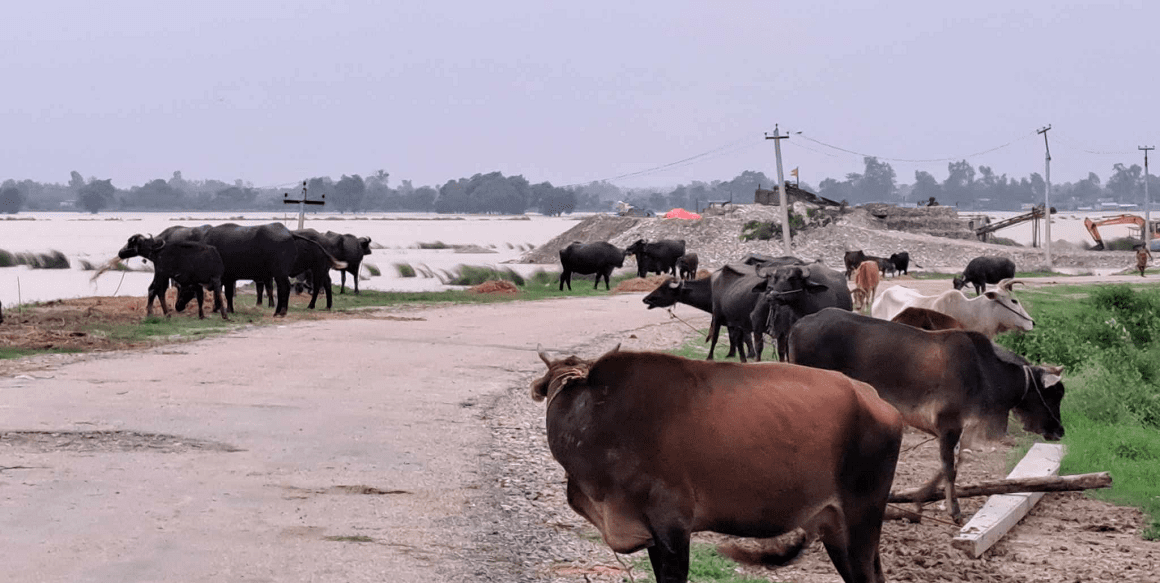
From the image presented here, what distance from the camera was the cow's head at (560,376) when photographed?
6.33 m

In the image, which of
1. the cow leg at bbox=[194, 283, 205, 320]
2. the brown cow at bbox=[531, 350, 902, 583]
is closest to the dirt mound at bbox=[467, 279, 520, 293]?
the cow leg at bbox=[194, 283, 205, 320]

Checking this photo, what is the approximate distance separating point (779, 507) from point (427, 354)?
45.7 feet

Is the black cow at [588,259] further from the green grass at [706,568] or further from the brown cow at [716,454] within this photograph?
the brown cow at [716,454]

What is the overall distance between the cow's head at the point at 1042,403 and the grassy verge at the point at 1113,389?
88 centimetres

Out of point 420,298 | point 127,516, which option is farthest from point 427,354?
point 420,298

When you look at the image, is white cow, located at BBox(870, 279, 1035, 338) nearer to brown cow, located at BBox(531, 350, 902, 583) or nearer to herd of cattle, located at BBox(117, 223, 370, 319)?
brown cow, located at BBox(531, 350, 902, 583)

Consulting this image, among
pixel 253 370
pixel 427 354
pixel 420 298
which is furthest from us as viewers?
pixel 420 298

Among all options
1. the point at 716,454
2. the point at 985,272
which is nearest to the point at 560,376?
the point at 716,454

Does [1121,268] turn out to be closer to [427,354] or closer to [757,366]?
[427,354]

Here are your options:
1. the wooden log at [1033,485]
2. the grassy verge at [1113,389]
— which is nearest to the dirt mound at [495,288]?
the grassy verge at [1113,389]

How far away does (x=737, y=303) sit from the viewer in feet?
59.4

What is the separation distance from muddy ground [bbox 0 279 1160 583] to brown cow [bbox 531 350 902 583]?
1.58 m

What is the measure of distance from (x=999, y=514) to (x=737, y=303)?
9.13m

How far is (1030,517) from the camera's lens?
9711mm
